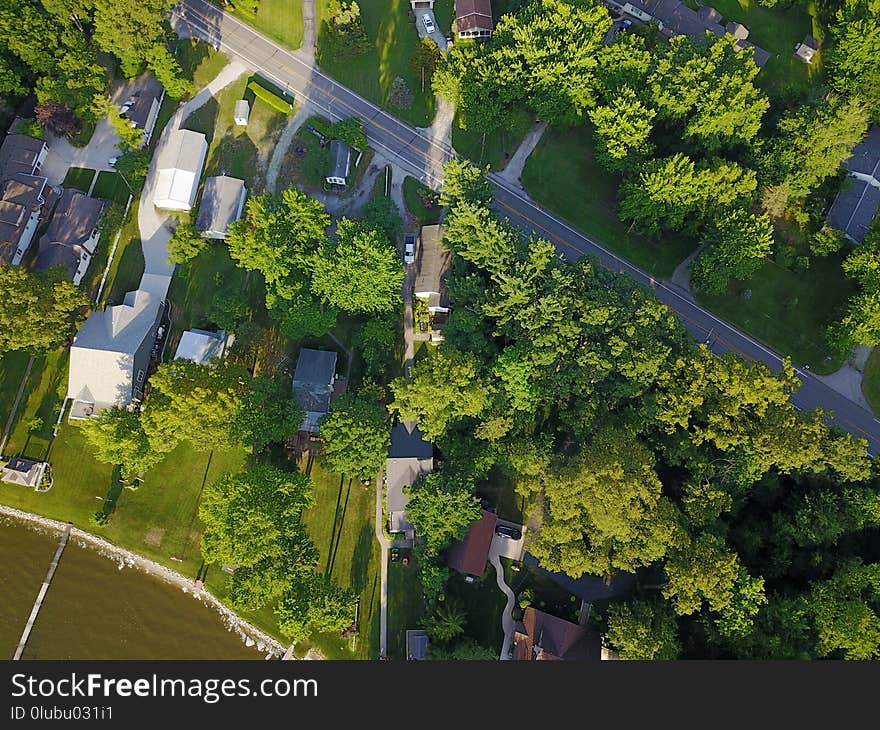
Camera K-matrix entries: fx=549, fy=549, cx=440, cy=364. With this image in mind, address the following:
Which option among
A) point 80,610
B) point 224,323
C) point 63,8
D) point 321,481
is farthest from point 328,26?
point 80,610

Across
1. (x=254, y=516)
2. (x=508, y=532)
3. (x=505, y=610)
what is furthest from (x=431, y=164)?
(x=505, y=610)

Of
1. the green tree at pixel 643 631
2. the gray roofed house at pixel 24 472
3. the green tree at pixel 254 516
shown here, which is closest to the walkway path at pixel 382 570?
the green tree at pixel 254 516

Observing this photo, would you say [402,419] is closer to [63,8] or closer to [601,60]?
[601,60]

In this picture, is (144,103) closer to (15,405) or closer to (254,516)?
(15,405)

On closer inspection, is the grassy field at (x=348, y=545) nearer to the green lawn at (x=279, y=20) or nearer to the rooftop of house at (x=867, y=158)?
the green lawn at (x=279, y=20)

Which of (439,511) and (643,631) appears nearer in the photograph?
(643,631)

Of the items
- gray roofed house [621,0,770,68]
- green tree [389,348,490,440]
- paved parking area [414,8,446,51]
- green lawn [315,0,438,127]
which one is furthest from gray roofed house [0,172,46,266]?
gray roofed house [621,0,770,68]
